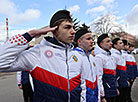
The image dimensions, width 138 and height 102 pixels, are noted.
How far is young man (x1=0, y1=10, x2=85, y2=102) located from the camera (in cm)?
158

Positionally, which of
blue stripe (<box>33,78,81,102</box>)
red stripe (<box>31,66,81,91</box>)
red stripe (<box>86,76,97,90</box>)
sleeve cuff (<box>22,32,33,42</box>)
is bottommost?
red stripe (<box>86,76,97,90</box>)

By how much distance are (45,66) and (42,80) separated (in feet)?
0.56

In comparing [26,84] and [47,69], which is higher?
[47,69]

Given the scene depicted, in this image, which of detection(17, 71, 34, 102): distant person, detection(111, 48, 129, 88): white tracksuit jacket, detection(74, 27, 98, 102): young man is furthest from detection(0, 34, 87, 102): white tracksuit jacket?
detection(111, 48, 129, 88): white tracksuit jacket

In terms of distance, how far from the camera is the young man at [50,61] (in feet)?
5.17

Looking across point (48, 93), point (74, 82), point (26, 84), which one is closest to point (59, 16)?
point (74, 82)

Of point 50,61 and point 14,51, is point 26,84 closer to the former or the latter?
point 50,61

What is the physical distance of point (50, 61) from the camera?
1802 mm

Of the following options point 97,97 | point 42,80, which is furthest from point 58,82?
point 97,97

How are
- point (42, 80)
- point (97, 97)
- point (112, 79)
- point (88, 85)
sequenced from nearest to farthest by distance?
point (42, 80), point (88, 85), point (97, 97), point (112, 79)

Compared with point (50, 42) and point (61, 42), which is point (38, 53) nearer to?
point (50, 42)

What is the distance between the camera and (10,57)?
1544 millimetres

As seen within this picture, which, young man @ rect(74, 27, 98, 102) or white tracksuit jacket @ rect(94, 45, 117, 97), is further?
white tracksuit jacket @ rect(94, 45, 117, 97)

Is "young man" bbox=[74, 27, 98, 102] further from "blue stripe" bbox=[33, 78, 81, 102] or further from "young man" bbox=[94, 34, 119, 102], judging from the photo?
"young man" bbox=[94, 34, 119, 102]
